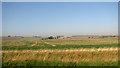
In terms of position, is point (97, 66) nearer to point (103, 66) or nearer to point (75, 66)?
point (103, 66)

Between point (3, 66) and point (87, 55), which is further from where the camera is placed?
point (87, 55)

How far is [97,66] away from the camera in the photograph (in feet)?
25.5

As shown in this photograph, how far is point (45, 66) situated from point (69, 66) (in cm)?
136

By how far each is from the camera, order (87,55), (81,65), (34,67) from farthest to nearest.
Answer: (87,55) → (81,65) → (34,67)

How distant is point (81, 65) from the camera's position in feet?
26.3

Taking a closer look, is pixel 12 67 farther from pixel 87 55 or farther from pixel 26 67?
pixel 87 55

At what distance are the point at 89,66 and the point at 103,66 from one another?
0.79m

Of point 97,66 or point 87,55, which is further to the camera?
point 87,55

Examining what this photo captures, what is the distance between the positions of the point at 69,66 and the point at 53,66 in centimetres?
91

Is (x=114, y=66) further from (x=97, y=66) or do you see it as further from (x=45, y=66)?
(x=45, y=66)

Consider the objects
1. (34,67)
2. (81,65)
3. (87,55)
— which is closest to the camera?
(34,67)

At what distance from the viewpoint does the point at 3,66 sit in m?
7.96

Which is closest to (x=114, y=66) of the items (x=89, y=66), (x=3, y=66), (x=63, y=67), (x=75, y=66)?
(x=89, y=66)

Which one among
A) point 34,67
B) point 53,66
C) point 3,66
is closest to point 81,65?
point 53,66
